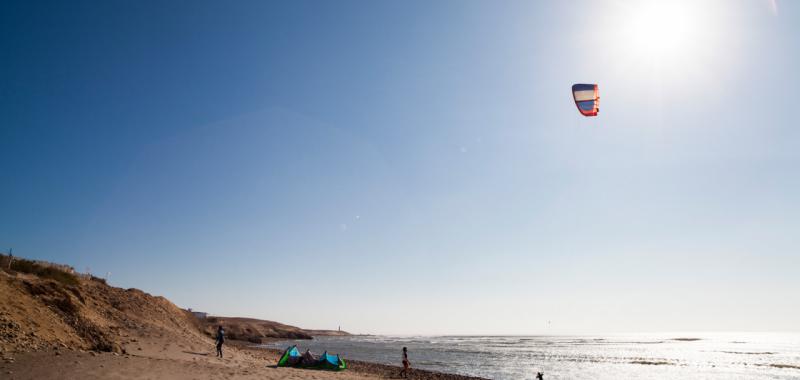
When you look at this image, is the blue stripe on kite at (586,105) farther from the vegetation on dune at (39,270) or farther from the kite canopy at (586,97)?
the vegetation on dune at (39,270)

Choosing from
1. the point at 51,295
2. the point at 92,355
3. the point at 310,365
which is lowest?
the point at 310,365

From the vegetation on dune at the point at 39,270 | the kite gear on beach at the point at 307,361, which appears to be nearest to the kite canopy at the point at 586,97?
the kite gear on beach at the point at 307,361

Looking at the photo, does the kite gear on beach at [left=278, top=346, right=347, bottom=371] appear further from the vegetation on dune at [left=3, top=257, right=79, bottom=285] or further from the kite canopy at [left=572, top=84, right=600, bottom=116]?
the kite canopy at [left=572, top=84, right=600, bottom=116]

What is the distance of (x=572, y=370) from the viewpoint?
33.5 metres

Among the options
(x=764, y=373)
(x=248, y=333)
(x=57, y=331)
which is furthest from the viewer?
(x=248, y=333)

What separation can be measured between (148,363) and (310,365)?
455 inches

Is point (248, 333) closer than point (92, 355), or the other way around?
point (92, 355)

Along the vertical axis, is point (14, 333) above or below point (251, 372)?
above

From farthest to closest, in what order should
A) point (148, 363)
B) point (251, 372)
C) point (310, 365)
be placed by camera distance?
point (310, 365) < point (251, 372) < point (148, 363)

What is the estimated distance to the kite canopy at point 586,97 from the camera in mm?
18172

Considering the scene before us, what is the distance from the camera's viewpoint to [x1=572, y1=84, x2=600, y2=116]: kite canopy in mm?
18172

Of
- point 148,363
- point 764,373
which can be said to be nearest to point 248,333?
point 148,363

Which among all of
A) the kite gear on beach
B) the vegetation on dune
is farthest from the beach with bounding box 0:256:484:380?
the kite gear on beach

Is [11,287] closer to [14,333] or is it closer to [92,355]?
[14,333]
